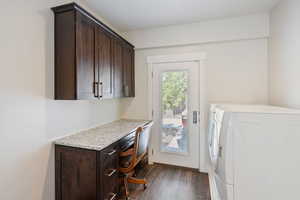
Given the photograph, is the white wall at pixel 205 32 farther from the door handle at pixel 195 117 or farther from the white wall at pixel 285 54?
the door handle at pixel 195 117

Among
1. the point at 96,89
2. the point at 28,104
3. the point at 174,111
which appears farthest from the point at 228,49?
the point at 28,104

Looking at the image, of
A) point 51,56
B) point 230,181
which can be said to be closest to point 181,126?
point 230,181

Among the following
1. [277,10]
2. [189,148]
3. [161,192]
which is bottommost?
[161,192]

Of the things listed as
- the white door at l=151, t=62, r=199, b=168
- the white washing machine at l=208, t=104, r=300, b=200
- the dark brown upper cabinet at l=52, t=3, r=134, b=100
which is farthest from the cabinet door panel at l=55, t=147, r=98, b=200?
the white door at l=151, t=62, r=199, b=168

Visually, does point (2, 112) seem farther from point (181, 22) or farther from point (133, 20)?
point (181, 22)

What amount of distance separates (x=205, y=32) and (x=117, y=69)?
166 cm

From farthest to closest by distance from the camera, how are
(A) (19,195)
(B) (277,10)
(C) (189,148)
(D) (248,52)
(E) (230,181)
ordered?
Answer: (C) (189,148)
(D) (248,52)
(B) (277,10)
(A) (19,195)
(E) (230,181)

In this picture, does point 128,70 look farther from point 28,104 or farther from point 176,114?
point 28,104

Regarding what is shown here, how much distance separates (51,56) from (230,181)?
212cm

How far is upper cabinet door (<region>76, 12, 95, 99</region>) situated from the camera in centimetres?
165

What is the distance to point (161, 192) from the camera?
7.14ft

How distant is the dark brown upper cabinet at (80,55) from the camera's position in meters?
1.63

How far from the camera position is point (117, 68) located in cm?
247

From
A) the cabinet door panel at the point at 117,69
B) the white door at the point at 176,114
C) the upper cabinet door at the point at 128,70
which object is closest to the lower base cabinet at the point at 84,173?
the cabinet door panel at the point at 117,69
